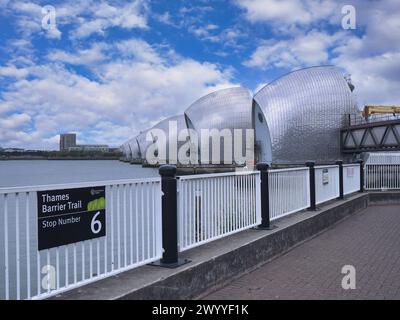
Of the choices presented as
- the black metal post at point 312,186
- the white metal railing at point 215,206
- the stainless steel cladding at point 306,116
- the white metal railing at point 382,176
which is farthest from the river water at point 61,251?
the stainless steel cladding at point 306,116

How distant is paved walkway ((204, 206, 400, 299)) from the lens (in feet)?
15.3

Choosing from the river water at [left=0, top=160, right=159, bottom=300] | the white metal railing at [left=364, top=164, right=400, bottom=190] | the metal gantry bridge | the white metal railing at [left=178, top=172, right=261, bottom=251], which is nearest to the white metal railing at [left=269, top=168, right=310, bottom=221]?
the white metal railing at [left=178, top=172, right=261, bottom=251]

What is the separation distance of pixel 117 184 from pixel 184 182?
45.4 inches

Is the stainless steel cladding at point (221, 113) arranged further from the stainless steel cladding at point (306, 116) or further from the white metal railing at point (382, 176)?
the white metal railing at point (382, 176)

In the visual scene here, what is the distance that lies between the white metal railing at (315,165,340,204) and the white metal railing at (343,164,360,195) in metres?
0.96

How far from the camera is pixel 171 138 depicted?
10144cm

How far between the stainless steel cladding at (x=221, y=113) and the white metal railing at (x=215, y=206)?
53727mm

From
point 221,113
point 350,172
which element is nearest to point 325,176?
point 350,172

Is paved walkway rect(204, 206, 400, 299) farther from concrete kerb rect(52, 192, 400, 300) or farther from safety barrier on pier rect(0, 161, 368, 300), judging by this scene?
safety barrier on pier rect(0, 161, 368, 300)

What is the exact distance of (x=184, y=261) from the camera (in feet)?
15.3

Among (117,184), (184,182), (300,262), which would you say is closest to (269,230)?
(300,262)

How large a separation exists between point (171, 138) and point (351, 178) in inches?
3526

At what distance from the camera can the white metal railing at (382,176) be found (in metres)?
15.2

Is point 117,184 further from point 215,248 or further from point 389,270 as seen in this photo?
point 389,270
